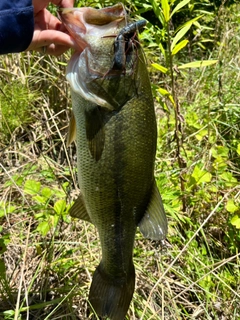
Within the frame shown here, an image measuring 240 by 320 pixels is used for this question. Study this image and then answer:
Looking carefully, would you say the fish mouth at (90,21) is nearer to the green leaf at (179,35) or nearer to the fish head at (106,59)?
the fish head at (106,59)

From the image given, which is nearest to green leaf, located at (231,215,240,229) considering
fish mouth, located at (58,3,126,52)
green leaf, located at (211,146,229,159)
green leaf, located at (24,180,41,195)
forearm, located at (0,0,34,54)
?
green leaf, located at (211,146,229,159)

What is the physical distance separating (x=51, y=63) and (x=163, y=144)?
109cm

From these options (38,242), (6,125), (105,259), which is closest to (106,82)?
(105,259)

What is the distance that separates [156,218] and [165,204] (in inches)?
30.5

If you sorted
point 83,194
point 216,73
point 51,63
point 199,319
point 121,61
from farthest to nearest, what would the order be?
point 216,73 → point 51,63 → point 199,319 → point 83,194 → point 121,61

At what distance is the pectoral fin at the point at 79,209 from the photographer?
195 centimetres

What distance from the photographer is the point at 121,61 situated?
1.73 metres

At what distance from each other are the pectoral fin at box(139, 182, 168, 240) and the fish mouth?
2.31 feet

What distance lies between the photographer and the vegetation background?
8.04ft

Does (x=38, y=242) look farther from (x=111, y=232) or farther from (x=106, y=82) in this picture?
(x=106, y=82)

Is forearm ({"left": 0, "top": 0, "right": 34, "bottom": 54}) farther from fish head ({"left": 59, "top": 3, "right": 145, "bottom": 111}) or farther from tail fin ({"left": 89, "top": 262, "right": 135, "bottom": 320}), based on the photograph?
tail fin ({"left": 89, "top": 262, "right": 135, "bottom": 320})

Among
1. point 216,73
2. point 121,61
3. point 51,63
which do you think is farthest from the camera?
point 216,73

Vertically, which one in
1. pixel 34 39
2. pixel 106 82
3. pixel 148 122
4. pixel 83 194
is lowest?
pixel 83 194

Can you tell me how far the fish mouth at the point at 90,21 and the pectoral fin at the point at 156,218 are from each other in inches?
27.7
